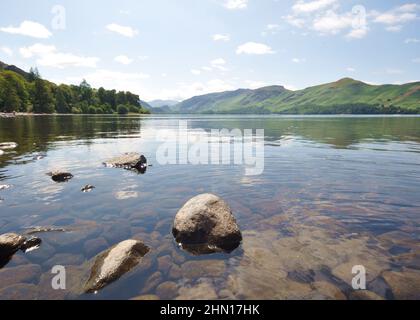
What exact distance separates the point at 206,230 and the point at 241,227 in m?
2.10

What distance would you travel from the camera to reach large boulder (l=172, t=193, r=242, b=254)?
1030 cm

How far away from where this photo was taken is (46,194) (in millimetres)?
15961

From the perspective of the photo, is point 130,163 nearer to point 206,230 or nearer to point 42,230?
point 42,230

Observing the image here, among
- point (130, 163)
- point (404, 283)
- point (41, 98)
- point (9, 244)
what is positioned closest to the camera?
point (404, 283)

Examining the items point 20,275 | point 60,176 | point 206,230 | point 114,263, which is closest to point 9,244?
point 20,275

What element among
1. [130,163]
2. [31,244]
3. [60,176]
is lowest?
[31,244]

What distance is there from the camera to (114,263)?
863 cm

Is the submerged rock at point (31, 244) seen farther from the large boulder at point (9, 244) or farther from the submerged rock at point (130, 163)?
the submerged rock at point (130, 163)

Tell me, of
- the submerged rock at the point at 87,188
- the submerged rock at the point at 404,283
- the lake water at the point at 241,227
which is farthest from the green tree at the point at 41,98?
the submerged rock at the point at 404,283

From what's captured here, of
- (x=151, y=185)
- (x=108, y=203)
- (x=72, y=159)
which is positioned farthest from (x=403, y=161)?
(x=72, y=159)

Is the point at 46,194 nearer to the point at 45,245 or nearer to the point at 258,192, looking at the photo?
the point at 45,245

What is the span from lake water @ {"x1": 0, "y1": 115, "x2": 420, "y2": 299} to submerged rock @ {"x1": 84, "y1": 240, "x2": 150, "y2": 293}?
24 centimetres

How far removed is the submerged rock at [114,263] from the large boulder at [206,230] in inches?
60.9
